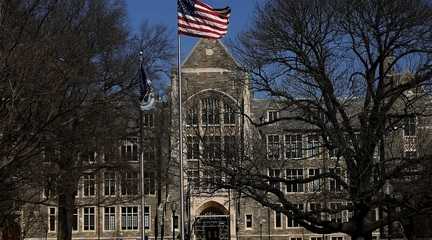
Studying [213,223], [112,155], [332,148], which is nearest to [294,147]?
[332,148]

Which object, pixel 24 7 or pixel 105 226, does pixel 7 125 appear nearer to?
pixel 24 7

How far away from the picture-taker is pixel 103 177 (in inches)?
2028

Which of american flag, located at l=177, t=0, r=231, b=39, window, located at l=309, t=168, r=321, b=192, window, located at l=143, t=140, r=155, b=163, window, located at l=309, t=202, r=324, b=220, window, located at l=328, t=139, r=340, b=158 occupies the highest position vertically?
american flag, located at l=177, t=0, r=231, b=39

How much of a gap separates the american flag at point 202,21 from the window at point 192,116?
31.2 feet

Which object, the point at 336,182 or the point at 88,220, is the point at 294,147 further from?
the point at 88,220

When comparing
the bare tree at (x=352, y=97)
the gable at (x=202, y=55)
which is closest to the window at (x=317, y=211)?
the bare tree at (x=352, y=97)

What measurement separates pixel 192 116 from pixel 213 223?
A: 1499 inches

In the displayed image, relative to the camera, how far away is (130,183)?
156 ft

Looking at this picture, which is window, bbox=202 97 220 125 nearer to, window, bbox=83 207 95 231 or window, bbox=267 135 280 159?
window, bbox=267 135 280 159

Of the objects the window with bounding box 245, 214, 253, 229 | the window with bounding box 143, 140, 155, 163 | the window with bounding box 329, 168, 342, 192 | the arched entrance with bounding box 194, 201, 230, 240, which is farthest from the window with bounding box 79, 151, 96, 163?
the window with bounding box 245, 214, 253, 229

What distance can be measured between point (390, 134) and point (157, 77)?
18.9 metres

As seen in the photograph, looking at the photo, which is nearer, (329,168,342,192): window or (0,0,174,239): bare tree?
(0,0,174,239): bare tree

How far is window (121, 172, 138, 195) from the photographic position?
46469mm

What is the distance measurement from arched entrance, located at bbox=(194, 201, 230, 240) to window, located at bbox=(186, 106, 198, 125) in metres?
34.0
